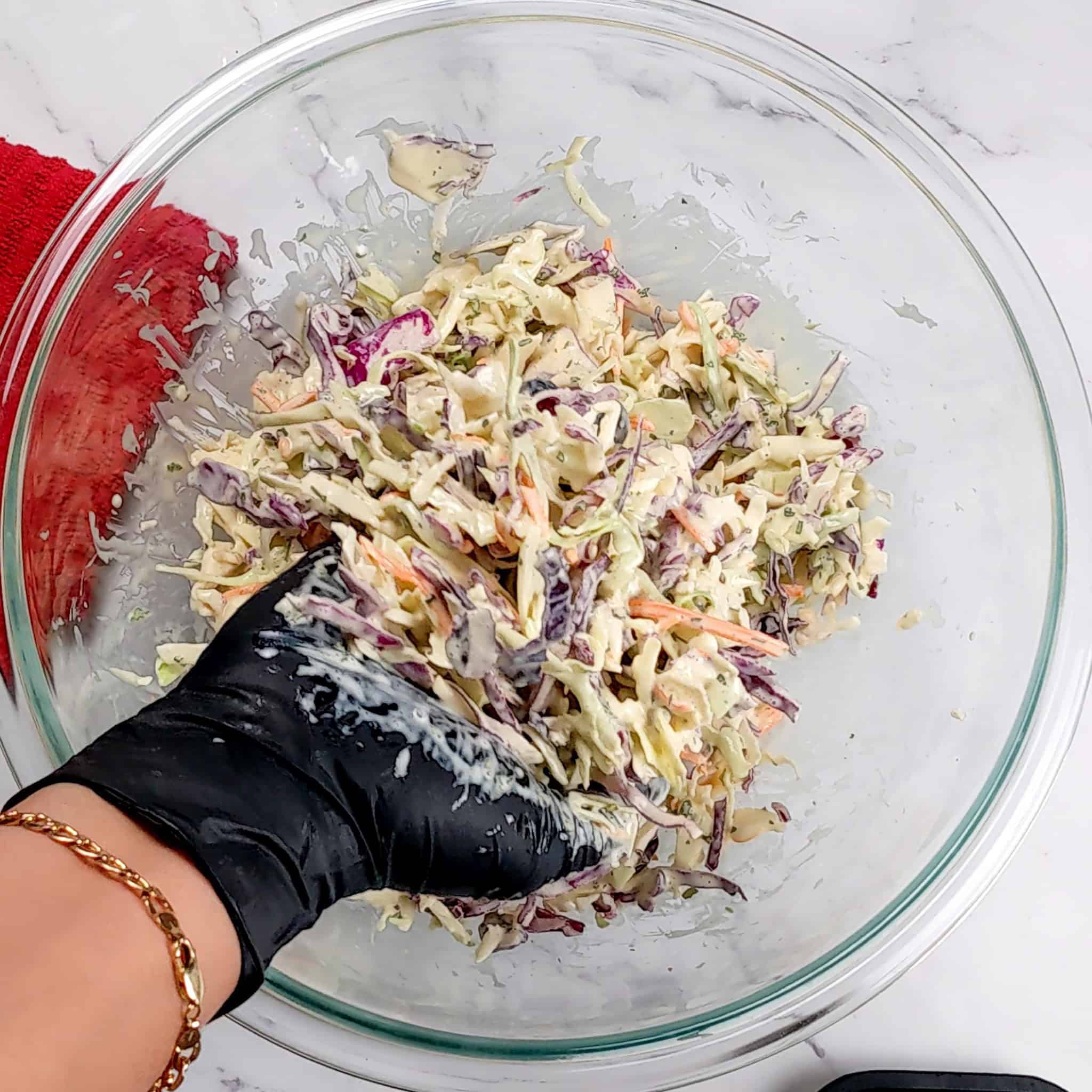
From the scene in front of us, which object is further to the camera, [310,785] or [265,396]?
[265,396]

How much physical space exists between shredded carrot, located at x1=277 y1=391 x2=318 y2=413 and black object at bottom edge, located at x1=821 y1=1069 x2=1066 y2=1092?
846 millimetres

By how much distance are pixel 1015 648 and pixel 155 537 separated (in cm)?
83

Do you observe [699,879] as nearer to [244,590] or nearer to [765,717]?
[765,717]

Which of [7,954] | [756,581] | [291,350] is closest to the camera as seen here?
[7,954]

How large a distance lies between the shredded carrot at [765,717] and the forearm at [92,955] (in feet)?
1.69

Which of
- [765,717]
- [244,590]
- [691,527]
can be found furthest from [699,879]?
[244,590]

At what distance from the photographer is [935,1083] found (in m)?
1.05

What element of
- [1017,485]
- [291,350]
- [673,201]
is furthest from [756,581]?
[291,350]

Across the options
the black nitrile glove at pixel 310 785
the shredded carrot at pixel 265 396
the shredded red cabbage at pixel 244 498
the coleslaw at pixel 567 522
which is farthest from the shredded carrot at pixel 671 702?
the shredded carrot at pixel 265 396

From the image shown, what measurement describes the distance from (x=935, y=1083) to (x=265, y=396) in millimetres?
969

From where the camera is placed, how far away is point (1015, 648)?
3.11 feet

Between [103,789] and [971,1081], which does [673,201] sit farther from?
[971,1081]

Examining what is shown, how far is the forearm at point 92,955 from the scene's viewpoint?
0.48m

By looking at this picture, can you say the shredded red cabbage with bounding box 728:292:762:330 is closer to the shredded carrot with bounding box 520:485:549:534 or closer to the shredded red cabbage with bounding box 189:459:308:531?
the shredded carrot with bounding box 520:485:549:534
